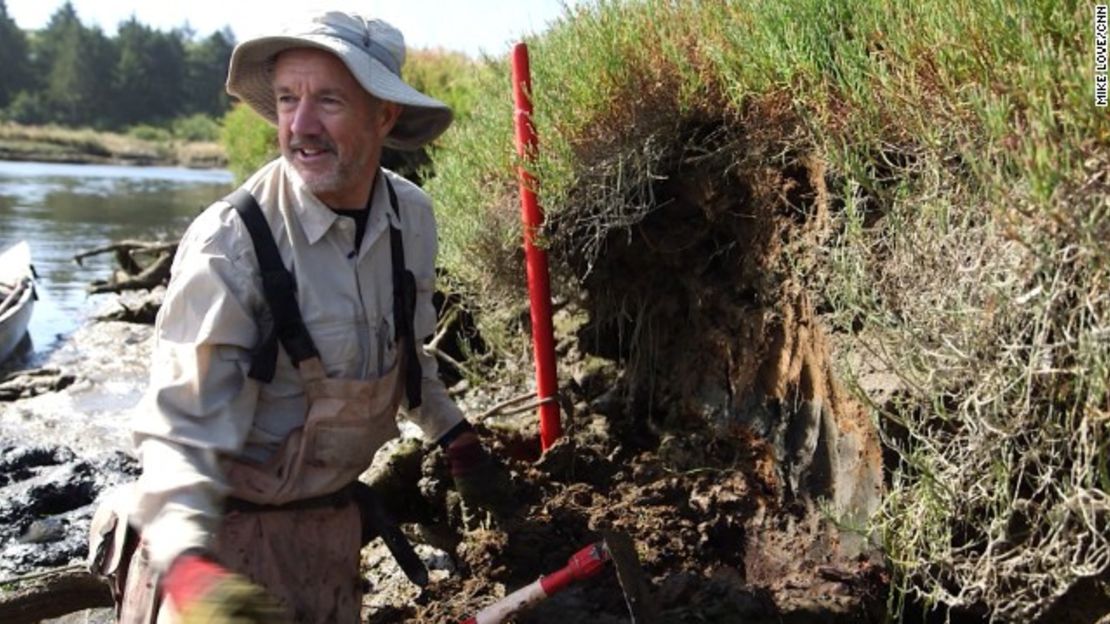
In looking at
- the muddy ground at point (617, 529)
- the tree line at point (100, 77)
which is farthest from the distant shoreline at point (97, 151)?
the muddy ground at point (617, 529)

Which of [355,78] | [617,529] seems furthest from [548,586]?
[355,78]

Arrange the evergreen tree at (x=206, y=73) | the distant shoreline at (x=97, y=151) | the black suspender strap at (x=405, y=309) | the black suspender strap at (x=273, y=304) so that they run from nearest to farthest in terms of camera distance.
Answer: the black suspender strap at (x=273, y=304), the black suspender strap at (x=405, y=309), the distant shoreline at (x=97, y=151), the evergreen tree at (x=206, y=73)

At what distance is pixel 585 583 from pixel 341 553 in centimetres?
95

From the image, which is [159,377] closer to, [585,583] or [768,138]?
[585,583]

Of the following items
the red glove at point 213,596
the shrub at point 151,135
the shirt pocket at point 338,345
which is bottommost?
the red glove at point 213,596

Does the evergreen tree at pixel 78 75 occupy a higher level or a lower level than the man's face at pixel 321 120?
higher

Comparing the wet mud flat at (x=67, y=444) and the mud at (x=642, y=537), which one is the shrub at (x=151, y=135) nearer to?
the wet mud flat at (x=67, y=444)

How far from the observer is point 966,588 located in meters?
2.96

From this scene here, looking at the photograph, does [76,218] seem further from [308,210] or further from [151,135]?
[151,135]

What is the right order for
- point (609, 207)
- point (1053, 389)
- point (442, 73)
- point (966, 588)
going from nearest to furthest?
point (1053, 389) < point (966, 588) < point (609, 207) < point (442, 73)

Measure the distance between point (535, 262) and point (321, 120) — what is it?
1926 mm

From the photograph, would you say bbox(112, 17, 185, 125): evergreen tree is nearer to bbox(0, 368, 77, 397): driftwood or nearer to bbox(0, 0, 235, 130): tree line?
bbox(0, 0, 235, 130): tree line

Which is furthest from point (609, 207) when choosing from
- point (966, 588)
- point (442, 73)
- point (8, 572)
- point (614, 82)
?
point (442, 73)

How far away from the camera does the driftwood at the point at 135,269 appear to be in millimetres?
14789
